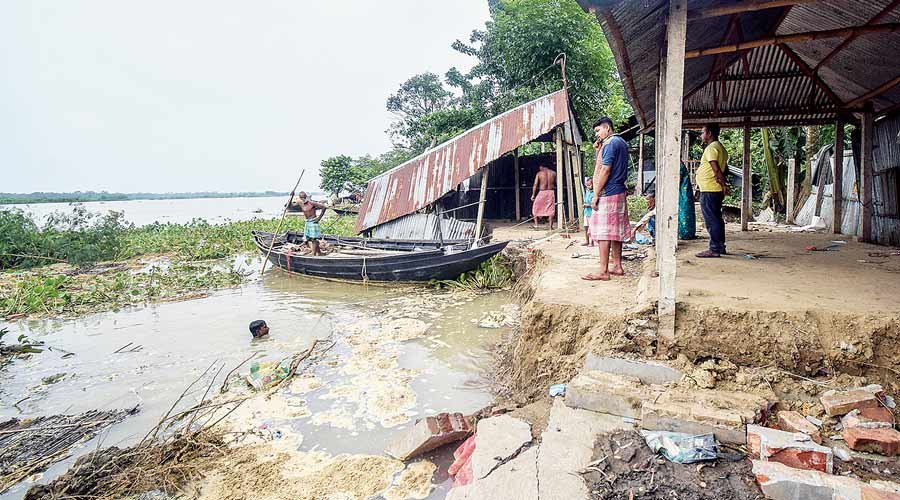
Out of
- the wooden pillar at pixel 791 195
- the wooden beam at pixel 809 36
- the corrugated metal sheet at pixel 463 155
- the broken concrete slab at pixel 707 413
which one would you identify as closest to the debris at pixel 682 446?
the broken concrete slab at pixel 707 413

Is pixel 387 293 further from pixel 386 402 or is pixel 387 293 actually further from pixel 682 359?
pixel 682 359

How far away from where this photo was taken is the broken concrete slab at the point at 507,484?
252cm

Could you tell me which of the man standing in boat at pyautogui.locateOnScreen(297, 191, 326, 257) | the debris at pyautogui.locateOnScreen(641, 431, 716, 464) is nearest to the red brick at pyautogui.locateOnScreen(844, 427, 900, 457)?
the debris at pyautogui.locateOnScreen(641, 431, 716, 464)

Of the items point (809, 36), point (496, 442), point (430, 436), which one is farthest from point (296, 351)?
point (809, 36)

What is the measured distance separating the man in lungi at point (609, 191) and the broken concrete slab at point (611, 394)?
6.91ft

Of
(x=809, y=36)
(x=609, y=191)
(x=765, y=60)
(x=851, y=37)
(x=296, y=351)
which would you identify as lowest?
(x=296, y=351)

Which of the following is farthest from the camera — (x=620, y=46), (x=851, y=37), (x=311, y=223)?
(x=311, y=223)

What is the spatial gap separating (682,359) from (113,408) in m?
6.07

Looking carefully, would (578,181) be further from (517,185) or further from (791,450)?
(791,450)

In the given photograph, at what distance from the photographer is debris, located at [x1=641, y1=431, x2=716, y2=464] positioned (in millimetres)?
2551

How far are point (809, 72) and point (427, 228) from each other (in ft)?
27.4

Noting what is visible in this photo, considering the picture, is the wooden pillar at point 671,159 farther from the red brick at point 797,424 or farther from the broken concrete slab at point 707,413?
the red brick at point 797,424

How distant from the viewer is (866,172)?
7043 mm

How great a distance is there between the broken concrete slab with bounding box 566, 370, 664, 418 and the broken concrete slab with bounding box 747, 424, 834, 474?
637 millimetres
